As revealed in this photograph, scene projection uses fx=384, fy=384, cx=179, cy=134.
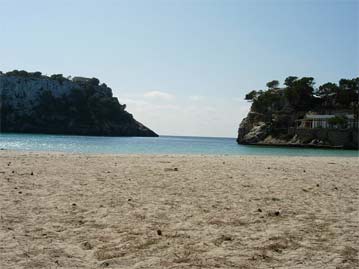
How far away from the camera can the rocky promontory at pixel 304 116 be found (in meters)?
118

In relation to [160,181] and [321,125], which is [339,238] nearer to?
[160,181]

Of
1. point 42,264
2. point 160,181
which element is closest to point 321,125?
point 160,181

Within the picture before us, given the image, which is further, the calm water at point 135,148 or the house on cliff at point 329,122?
the house on cliff at point 329,122

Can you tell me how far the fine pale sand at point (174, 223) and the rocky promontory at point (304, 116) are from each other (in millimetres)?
109515

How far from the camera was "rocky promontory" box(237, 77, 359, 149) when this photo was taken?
387 feet

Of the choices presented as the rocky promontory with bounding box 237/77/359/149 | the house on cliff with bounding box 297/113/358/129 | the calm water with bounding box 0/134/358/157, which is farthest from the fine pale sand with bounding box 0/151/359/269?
the house on cliff with bounding box 297/113/358/129

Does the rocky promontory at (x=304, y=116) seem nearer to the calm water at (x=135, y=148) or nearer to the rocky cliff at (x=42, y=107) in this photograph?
the calm water at (x=135, y=148)

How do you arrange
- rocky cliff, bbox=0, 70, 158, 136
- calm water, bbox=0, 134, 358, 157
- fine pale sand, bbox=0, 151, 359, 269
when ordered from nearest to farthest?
1. fine pale sand, bbox=0, 151, 359, 269
2. calm water, bbox=0, 134, 358, 157
3. rocky cliff, bbox=0, 70, 158, 136

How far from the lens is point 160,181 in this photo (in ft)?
44.7

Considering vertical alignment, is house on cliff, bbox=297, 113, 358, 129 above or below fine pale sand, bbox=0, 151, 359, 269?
above

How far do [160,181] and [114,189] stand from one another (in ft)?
7.14

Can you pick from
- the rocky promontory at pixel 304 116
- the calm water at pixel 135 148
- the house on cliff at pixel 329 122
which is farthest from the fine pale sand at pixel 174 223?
the house on cliff at pixel 329 122

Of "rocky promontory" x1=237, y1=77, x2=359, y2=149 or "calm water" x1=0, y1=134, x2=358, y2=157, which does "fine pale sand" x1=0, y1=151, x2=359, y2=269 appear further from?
"rocky promontory" x1=237, y1=77, x2=359, y2=149

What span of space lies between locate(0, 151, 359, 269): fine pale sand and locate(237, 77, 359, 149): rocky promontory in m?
110
